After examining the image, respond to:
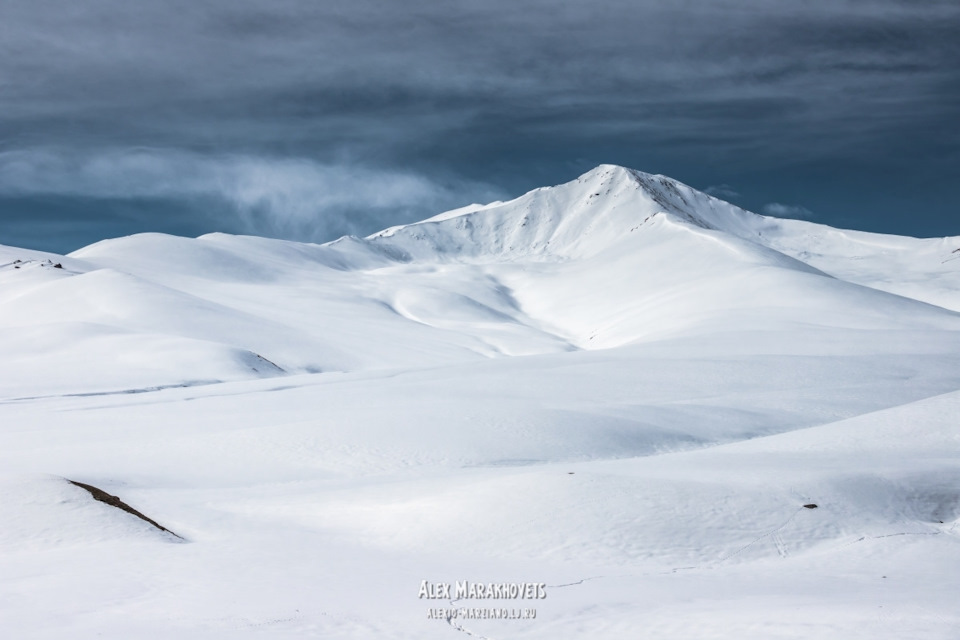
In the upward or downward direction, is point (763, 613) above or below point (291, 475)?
above

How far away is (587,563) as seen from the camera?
12.8 m

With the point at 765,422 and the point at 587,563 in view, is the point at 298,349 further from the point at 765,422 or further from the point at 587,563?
the point at 587,563

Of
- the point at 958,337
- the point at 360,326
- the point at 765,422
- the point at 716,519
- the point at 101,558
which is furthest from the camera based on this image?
the point at 360,326

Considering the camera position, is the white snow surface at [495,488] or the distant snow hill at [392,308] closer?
the white snow surface at [495,488]

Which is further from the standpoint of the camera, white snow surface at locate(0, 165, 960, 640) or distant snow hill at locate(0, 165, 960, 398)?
distant snow hill at locate(0, 165, 960, 398)

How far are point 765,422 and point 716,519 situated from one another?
13615 millimetres

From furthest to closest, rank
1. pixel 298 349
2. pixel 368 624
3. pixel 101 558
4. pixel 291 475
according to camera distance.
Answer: pixel 298 349, pixel 291 475, pixel 101 558, pixel 368 624

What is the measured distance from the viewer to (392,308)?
102 metres

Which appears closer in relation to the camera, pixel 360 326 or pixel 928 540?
pixel 928 540

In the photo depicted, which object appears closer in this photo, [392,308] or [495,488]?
[495,488]

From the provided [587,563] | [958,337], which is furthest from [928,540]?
[958,337]

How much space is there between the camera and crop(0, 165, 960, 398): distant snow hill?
46.7m

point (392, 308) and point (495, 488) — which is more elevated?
point (495, 488)

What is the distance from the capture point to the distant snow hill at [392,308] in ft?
153
